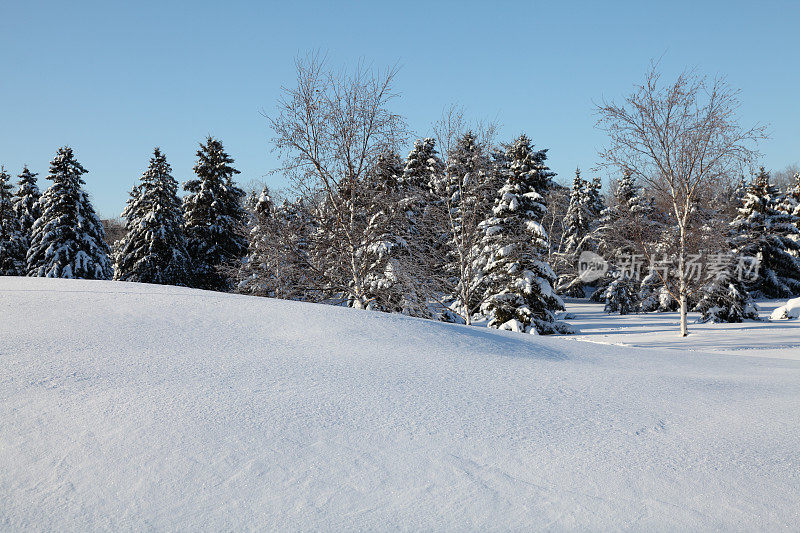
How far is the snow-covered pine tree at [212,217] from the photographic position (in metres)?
28.7

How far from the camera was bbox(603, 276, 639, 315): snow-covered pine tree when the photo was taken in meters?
33.0

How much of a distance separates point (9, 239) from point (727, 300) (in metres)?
39.0

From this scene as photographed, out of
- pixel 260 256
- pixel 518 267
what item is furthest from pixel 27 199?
pixel 518 267

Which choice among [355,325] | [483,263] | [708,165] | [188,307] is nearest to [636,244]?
[708,165]

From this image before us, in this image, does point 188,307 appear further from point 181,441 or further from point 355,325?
point 181,441

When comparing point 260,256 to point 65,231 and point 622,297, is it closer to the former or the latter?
point 65,231

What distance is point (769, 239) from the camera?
32.6 m

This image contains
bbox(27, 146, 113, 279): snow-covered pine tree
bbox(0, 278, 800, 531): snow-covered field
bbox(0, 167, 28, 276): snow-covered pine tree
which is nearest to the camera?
bbox(0, 278, 800, 531): snow-covered field

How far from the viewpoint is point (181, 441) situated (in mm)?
3221

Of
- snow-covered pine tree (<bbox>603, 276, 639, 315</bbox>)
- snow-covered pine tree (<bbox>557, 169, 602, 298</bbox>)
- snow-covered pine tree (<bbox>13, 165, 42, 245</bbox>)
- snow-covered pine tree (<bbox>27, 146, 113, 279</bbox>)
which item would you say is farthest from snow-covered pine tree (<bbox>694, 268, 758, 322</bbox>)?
snow-covered pine tree (<bbox>13, 165, 42, 245</bbox>)

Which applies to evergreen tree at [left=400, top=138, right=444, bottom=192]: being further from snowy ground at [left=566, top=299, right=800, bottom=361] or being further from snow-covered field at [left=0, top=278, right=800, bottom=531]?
snow-covered field at [left=0, top=278, right=800, bottom=531]

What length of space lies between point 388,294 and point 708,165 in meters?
12.1

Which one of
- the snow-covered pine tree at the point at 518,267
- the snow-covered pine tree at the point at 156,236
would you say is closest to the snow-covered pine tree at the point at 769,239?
the snow-covered pine tree at the point at 518,267

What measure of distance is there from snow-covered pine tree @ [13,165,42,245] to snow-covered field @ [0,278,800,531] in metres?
29.4
